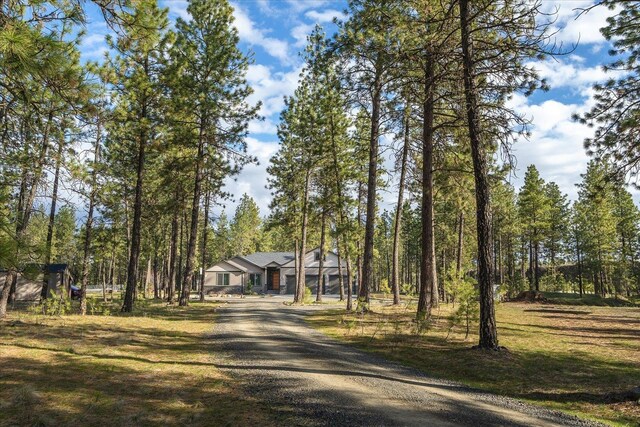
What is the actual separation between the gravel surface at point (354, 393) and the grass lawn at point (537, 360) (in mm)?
674

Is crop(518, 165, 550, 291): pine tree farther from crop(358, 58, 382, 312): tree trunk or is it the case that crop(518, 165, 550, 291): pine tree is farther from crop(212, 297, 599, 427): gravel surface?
crop(212, 297, 599, 427): gravel surface

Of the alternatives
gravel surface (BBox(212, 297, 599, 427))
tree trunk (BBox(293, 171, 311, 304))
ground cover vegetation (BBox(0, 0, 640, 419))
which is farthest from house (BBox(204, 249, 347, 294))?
gravel surface (BBox(212, 297, 599, 427))

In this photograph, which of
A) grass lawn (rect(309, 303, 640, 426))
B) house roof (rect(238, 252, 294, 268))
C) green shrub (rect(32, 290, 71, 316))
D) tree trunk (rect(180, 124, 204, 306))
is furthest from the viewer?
house roof (rect(238, 252, 294, 268))

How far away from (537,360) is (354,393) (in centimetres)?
504

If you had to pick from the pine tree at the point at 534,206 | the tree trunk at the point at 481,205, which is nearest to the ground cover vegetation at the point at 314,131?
the tree trunk at the point at 481,205

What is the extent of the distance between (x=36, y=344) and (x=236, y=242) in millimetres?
64941

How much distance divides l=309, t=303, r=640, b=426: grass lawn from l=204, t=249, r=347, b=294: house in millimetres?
37412

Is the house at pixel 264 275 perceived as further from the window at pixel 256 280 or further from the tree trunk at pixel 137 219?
the tree trunk at pixel 137 219

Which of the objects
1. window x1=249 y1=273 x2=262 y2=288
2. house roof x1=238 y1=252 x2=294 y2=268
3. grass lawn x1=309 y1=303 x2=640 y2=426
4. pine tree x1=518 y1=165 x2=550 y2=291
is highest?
pine tree x1=518 y1=165 x2=550 y2=291

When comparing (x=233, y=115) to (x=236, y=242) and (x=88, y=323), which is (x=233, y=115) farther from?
(x=236, y=242)

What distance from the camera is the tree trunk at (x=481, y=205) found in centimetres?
944

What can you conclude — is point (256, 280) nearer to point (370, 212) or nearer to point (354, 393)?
point (370, 212)

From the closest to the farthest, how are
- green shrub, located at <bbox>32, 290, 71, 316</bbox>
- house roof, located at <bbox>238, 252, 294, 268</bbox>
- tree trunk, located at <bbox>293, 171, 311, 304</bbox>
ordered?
green shrub, located at <bbox>32, 290, 71, 316</bbox> → tree trunk, located at <bbox>293, 171, 311, 304</bbox> → house roof, located at <bbox>238, 252, 294, 268</bbox>

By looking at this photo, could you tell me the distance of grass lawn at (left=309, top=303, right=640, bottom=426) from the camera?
655 centimetres
